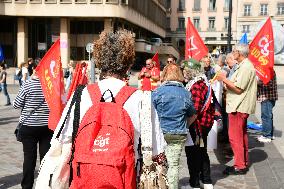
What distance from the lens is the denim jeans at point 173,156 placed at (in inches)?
193

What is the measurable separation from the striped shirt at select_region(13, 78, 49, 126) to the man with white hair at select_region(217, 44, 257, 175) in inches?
105

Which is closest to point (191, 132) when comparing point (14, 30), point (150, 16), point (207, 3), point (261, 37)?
point (261, 37)

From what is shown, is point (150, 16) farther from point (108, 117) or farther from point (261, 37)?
point (108, 117)

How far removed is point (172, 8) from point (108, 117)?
300 ft

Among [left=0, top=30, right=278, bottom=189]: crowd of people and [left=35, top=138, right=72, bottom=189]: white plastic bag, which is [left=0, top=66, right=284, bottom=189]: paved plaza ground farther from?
[left=35, top=138, right=72, bottom=189]: white plastic bag

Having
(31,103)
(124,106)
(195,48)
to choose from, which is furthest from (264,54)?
(124,106)

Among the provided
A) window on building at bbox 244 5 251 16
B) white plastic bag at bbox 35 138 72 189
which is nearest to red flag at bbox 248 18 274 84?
white plastic bag at bbox 35 138 72 189

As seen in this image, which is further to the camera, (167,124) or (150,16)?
(150,16)

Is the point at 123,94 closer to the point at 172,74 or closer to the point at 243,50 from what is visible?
the point at 172,74

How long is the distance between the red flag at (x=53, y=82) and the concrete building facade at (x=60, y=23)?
127 ft

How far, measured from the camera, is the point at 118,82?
285 centimetres

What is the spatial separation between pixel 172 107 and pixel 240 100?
2.13m

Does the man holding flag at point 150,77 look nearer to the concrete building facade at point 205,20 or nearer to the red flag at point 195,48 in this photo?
the red flag at point 195,48

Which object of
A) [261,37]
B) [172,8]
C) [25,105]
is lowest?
[25,105]
